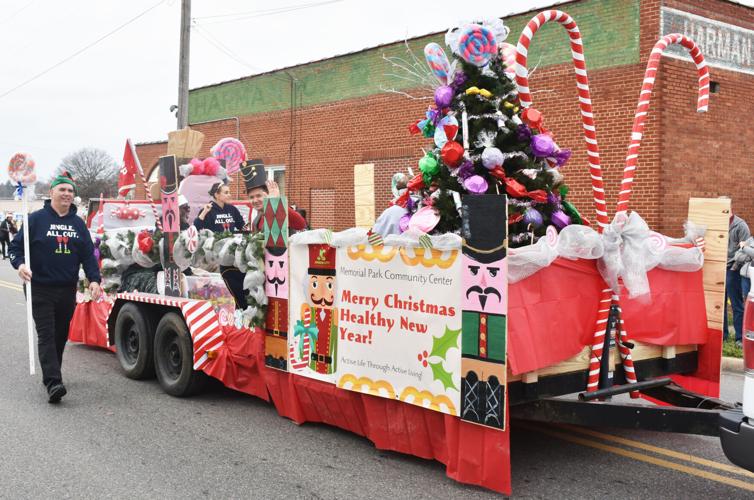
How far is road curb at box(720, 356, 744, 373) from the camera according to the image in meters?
7.90

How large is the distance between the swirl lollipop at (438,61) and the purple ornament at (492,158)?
2.92 feet

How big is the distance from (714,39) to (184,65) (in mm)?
12335

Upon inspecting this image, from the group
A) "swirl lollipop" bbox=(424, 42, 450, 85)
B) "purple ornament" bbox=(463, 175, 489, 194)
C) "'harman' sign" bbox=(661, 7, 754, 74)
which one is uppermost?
"'harman' sign" bbox=(661, 7, 754, 74)

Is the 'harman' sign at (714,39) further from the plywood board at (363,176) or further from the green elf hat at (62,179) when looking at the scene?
the green elf hat at (62,179)

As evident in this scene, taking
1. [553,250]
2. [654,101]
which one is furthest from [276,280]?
[654,101]

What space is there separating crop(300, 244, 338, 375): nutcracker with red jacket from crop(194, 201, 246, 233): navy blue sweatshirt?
258 cm

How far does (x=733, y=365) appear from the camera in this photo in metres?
7.95

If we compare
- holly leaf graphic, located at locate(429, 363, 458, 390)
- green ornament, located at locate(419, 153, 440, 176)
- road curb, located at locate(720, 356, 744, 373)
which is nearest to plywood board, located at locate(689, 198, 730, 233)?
green ornament, located at locate(419, 153, 440, 176)

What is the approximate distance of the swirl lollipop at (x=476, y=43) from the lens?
4984 mm

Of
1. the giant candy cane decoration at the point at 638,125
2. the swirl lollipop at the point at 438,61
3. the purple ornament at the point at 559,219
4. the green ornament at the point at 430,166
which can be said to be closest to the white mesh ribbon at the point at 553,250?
the giant candy cane decoration at the point at 638,125

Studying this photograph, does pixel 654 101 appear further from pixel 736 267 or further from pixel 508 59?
pixel 508 59

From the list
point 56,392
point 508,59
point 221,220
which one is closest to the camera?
point 508,59

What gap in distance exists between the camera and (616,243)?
4.52 m

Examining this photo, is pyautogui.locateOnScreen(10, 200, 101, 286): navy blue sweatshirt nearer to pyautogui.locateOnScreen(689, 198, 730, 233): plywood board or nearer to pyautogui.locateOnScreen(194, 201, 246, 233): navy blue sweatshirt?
pyautogui.locateOnScreen(194, 201, 246, 233): navy blue sweatshirt
